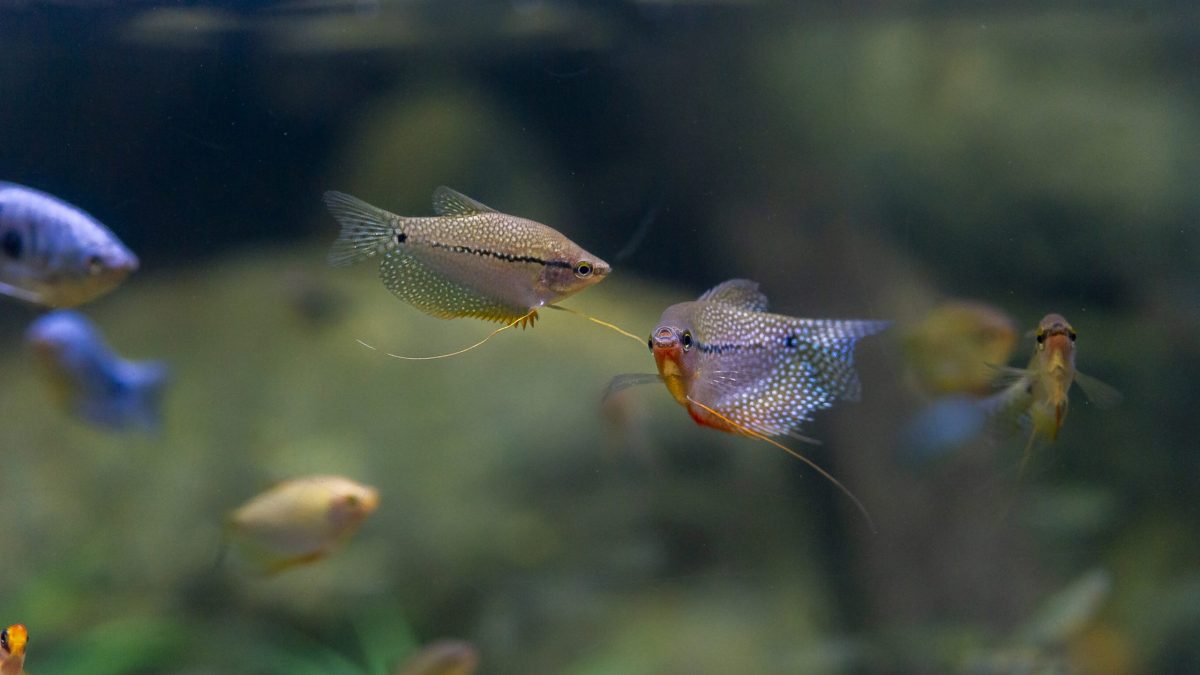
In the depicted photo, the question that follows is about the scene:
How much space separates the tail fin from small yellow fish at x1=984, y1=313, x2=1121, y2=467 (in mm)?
1351

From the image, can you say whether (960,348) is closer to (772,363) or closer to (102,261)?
(772,363)

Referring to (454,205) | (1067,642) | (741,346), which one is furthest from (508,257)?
(1067,642)

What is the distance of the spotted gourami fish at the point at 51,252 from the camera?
1.81m

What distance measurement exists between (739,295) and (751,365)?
0.19 m

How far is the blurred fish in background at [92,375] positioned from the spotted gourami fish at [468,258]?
2636 mm

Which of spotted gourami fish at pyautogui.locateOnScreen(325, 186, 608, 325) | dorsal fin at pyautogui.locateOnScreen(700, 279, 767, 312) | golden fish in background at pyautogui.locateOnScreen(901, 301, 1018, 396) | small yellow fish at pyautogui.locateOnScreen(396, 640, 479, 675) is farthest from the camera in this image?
small yellow fish at pyautogui.locateOnScreen(396, 640, 479, 675)

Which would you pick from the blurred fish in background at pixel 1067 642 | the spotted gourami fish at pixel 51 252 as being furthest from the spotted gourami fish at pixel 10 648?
the blurred fish in background at pixel 1067 642

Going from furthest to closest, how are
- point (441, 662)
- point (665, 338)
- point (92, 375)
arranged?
point (92, 375) → point (441, 662) → point (665, 338)

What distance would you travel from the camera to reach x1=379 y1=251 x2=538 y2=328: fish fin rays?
4.42 ft

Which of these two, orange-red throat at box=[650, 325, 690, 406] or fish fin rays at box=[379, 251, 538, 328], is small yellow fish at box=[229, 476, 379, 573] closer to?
fish fin rays at box=[379, 251, 538, 328]

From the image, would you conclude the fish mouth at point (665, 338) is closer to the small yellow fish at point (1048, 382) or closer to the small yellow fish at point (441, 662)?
the small yellow fish at point (1048, 382)

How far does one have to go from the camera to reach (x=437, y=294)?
1371 millimetres

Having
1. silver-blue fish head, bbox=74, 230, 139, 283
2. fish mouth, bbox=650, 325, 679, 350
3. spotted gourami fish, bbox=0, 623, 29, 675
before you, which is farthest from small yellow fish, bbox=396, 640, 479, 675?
fish mouth, bbox=650, 325, 679, 350

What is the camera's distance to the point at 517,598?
Answer: 3570mm
